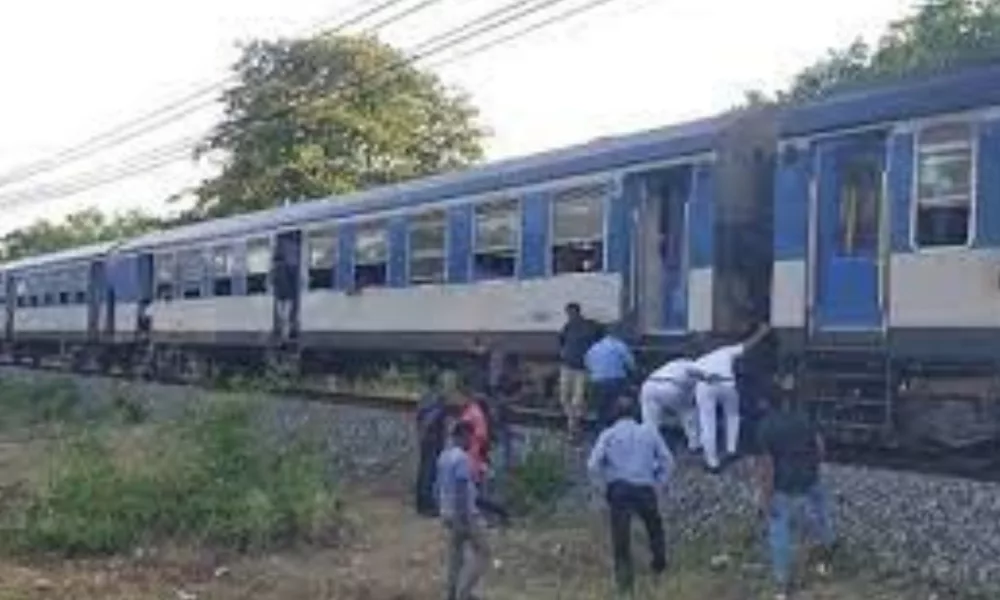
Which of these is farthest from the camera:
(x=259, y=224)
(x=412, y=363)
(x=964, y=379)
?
(x=259, y=224)

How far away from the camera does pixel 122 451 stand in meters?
24.9

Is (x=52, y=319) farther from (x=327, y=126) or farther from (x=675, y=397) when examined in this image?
(x=675, y=397)

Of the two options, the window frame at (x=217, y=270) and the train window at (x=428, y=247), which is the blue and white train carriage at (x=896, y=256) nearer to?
the train window at (x=428, y=247)

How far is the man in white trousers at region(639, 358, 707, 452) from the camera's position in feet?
56.3

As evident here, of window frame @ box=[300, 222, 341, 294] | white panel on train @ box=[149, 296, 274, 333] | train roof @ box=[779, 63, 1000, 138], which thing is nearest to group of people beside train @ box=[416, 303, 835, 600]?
train roof @ box=[779, 63, 1000, 138]

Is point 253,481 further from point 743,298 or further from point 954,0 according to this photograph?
point 954,0

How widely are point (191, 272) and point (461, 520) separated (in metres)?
23.4

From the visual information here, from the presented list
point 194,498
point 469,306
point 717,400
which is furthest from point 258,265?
point 717,400

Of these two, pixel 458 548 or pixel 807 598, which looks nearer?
pixel 807 598

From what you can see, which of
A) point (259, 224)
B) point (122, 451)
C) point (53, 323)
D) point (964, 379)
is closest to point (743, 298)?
point (964, 379)

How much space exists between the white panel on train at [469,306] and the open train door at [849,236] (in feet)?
12.1

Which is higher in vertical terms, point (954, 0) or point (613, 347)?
point (954, 0)


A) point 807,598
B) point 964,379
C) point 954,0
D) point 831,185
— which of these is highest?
point 954,0

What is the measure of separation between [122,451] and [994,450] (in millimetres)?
12552
